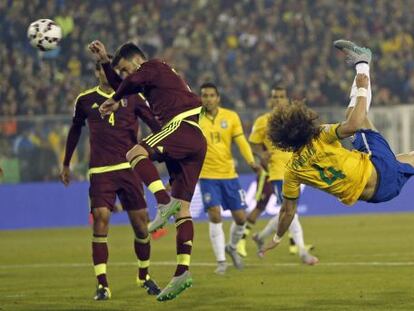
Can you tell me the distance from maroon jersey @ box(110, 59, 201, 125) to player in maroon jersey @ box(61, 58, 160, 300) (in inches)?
51.4

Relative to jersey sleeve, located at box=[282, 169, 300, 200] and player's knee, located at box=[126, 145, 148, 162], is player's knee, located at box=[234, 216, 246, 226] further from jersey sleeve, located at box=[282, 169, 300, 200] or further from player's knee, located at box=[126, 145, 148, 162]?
jersey sleeve, located at box=[282, 169, 300, 200]

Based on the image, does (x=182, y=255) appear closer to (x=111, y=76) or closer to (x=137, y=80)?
(x=137, y=80)

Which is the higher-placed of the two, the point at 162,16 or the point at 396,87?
the point at 162,16

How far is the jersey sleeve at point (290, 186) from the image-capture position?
10625 millimetres

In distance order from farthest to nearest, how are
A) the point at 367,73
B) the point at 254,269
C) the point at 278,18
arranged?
the point at 278,18 → the point at 254,269 → the point at 367,73

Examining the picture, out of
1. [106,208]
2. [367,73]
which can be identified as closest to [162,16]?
[106,208]

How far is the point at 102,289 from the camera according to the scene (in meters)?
12.5

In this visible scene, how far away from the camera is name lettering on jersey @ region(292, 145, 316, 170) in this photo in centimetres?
1028

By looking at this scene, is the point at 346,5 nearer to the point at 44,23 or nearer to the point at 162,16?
the point at 162,16

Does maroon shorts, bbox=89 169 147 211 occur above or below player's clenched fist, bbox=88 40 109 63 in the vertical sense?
below

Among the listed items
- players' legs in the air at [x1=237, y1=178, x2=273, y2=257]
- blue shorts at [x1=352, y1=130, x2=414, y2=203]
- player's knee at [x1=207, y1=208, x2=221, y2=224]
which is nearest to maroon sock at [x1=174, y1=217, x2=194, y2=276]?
blue shorts at [x1=352, y1=130, x2=414, y2=203]

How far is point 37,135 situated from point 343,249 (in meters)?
10.2

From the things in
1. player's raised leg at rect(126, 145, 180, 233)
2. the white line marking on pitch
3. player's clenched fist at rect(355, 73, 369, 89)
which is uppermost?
player's clenched fist at rect(355, 73, 369, 89)

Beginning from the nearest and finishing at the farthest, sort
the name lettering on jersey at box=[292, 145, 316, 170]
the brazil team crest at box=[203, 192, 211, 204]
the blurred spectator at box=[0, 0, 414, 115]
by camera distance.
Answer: the name lettering on jersey at box=[292, 145, 316, 170] → the brazil team crest at box=[203, 192, 211, 204] → the blurred spectator at box=[0, 0, 414, 115]
